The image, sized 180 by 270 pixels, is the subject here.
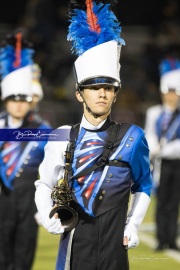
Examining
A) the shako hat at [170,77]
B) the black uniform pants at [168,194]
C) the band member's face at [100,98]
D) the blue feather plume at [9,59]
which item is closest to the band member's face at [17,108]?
the blue feather plume at [9,59]

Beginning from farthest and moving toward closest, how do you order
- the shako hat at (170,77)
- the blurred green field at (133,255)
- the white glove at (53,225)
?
the shako hat at (170,77) → the blurred green field at (133,255) → the white glove at (53,225)

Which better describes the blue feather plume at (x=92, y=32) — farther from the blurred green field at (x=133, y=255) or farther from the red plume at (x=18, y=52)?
the blurred green field at (x=133, y=255)

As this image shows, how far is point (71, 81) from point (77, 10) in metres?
12.8

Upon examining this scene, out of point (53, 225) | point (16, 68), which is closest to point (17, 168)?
point (16, 68)

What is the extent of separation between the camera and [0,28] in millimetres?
19781

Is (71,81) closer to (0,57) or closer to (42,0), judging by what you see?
(42,0)

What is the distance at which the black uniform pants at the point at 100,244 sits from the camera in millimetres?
4906

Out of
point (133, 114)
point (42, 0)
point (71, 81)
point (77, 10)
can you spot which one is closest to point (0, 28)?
point (42, 0)

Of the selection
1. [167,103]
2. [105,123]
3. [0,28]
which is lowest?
[105,123]

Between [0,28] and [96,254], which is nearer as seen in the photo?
[96,254]

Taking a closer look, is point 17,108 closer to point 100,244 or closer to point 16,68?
point 16,68

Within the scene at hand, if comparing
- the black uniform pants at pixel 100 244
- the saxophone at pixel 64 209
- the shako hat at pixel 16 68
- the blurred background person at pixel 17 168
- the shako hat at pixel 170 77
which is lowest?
the black uniform pants at pixel 100 244

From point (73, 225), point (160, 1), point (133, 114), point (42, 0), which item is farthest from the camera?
point (160, 1)

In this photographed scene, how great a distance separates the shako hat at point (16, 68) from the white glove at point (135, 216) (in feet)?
8.82
